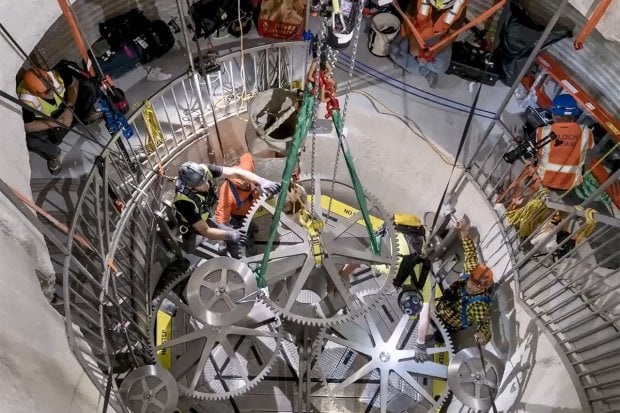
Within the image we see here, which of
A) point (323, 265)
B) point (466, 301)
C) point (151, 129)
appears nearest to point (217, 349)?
point (323, 265)

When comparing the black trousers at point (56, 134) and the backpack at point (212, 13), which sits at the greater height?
the backpack at point (212, 13)

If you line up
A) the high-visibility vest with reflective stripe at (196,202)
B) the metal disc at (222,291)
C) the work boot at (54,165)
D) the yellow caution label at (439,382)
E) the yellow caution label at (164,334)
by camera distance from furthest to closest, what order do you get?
1. the yellow caution label at (439,382)
2. the yellow caution label at (164,334)
3. the work boot at (54,165)
4. the high-visibility vest with reflective stripe at (196,202)
5. the metal disc at (222,291)

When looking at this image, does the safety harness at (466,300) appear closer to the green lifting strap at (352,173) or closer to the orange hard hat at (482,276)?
the orange hard hat at (482,276)

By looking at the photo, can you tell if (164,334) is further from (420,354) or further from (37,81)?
(37,81)

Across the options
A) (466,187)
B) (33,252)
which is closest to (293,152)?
(33,252)

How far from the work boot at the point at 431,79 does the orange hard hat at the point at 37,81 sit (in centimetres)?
451

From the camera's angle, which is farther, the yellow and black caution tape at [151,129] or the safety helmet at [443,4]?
the safety helmet at [443,4]

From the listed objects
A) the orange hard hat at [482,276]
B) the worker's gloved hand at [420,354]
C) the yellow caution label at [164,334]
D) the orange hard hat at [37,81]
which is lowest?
the yellow caution label at [164,334]

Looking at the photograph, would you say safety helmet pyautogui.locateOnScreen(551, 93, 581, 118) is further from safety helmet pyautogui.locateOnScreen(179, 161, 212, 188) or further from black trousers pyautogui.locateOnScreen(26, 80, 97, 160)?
black trousers pyautogui.locateOnScreen(26, 80, 97, 160)

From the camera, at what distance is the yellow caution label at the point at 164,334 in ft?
21.4

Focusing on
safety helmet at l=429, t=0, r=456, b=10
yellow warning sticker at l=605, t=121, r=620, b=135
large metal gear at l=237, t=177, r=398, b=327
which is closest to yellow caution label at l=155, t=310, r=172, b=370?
large metal gear at l=237, t=177, r=398, b=327

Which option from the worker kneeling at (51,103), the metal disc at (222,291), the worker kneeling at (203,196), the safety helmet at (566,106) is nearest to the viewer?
the metal disc at (222,291)

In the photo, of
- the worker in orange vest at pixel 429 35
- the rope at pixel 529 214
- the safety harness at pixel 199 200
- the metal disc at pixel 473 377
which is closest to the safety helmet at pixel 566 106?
the rope at pixel 529 214

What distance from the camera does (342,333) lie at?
253 inches
